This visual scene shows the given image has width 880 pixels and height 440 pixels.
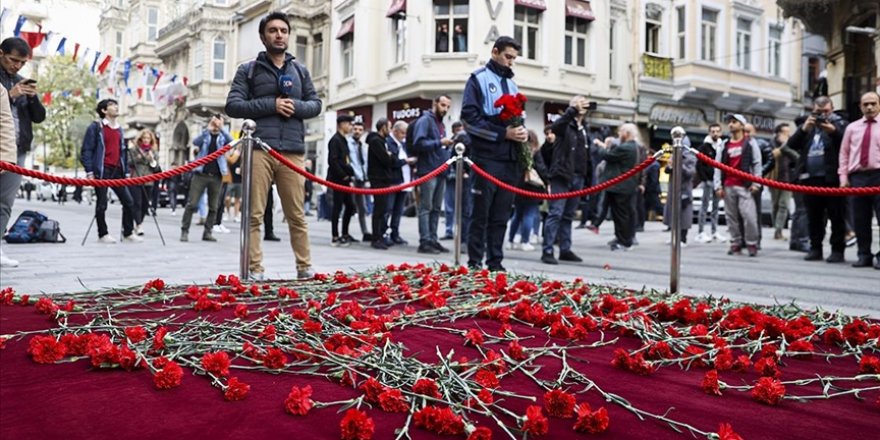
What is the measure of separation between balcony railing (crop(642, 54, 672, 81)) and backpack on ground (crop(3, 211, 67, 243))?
72.6ft

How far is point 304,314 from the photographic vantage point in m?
3.96

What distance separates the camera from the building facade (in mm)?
27688

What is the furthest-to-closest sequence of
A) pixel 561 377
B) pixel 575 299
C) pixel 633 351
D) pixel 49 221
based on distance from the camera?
pixel 49 221, pixel 575 299, pixel 633 351, pixel 561 377

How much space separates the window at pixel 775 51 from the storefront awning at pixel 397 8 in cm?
1456

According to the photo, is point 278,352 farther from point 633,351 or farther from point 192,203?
point 192,203

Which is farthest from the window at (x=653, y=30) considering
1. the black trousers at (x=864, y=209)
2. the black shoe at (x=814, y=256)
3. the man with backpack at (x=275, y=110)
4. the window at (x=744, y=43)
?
the man with backpack at (x=275, y=110)

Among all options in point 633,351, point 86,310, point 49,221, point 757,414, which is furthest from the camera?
point 49,221

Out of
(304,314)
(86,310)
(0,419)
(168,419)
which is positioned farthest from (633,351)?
(86,310)

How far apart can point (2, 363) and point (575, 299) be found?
3.06 m

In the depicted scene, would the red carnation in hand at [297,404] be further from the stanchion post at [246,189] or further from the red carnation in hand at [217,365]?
the stanchion post at [246,189]

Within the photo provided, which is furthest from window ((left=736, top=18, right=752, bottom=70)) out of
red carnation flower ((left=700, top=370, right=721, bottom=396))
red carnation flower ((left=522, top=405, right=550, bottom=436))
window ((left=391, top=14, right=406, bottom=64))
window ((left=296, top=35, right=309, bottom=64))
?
red carnation flower ((left=522, top=405, right=550, bottom=436))

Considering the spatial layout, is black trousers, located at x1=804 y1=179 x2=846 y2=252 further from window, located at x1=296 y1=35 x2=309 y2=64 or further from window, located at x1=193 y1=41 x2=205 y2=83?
window, located at x1=193 y1=41 x2=205 y2=83

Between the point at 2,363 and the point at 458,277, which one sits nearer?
the point at 2,363

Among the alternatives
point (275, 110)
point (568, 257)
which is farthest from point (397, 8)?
point (275, 110)
